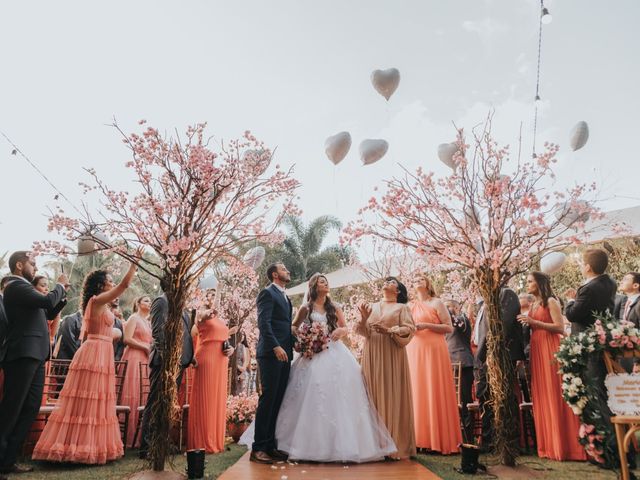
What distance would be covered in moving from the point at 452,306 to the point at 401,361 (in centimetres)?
210

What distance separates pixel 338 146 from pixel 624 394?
6336 millimetres

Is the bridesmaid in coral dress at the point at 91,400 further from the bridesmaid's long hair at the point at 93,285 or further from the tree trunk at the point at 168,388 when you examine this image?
the tree trunk at the point at 168,388

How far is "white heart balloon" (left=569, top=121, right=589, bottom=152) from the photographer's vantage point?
29.7 ft

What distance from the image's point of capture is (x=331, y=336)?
17.5ft

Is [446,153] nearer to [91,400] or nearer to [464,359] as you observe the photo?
[464,359]

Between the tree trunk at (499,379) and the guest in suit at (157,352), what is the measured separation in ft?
11.0

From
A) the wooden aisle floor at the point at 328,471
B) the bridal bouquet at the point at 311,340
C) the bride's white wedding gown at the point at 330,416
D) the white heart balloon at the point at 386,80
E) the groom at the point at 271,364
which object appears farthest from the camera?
the white heart balloon at the point at 386,80

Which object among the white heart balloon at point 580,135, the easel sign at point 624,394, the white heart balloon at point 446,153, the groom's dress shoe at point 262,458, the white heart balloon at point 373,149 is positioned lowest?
the groom's dress shoe at point 262,458

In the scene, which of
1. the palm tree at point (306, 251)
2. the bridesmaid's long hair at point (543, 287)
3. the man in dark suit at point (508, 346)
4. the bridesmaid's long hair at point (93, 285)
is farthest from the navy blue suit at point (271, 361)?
the palm tree at point (306, 251)

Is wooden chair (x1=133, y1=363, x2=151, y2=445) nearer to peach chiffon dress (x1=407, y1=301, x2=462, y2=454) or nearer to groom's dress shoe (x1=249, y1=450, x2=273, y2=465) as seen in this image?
groom's dress shoe (x1=249, y1=450, x2=273, y2=465)

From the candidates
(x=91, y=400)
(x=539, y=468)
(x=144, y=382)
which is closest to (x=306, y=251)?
(x=144, y=382)

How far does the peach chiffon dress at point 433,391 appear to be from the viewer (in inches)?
217

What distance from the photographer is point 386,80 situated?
26.7 feet

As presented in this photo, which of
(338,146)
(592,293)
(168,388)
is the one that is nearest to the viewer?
(168,388)
